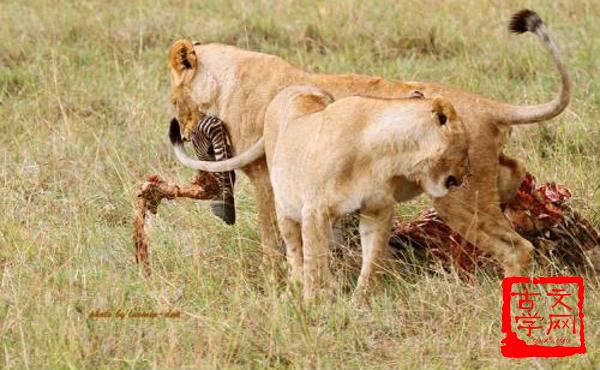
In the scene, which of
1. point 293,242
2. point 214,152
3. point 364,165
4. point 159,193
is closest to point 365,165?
point 364,165

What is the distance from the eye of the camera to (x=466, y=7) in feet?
25.4

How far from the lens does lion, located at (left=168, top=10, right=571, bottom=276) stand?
169 inches

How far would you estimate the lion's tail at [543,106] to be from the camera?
13.7 ft

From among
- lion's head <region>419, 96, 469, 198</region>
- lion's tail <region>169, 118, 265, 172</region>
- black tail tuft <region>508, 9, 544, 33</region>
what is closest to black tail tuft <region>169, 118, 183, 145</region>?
lion's tail <region>169, 118, 265, 172</region>

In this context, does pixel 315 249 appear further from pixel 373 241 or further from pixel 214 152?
pixel 214 152

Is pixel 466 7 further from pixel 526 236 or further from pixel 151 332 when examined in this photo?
pixel 151 332

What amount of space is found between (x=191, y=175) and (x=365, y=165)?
1905 millimetres

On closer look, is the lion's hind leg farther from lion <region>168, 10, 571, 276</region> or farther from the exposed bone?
the exposed bone

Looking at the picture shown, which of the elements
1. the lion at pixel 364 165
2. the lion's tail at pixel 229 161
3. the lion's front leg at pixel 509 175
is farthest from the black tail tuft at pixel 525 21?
the lion's tail at pixel 229 161

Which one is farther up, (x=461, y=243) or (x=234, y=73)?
(x=234, y=73)

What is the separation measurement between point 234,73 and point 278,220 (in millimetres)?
800

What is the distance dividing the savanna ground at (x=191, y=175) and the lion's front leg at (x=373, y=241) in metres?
0.07

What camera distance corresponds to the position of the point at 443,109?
376 cm

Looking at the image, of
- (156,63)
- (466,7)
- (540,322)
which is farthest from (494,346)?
(466,7)
